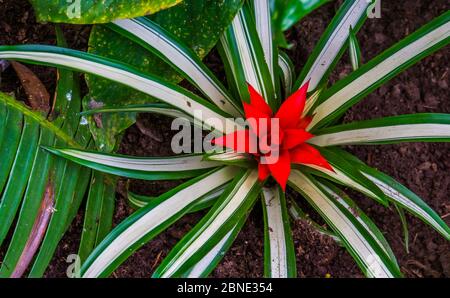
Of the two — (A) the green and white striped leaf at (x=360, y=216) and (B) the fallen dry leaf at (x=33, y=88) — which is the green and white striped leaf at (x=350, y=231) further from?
(B) the fallen dry leaf at (x=33, y=88)

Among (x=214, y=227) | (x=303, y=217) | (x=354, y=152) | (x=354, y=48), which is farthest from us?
(x=354, y=152)

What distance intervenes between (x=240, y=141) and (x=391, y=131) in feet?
1.00

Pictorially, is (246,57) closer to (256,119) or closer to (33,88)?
(256,119)

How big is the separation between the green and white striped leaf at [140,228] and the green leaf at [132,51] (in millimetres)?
227

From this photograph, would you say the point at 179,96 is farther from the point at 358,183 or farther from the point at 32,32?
the point at 32,32

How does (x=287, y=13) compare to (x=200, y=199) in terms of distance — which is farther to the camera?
(x=200, y=199)

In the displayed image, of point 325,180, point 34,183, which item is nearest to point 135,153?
point 34,183

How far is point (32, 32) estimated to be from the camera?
1.30m

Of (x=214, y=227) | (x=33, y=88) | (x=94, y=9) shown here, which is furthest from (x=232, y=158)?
(x=33, y=88)

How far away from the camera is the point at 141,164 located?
1.05 m

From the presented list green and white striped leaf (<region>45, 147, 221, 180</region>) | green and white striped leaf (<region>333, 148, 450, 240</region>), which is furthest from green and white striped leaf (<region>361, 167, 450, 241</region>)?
green and white striped leaf (<region>45, 147, 221, 180</region>)

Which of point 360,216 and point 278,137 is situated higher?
point 278,137

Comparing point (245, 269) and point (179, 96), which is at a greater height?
point (179, 96)

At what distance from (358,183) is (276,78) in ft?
1.00
